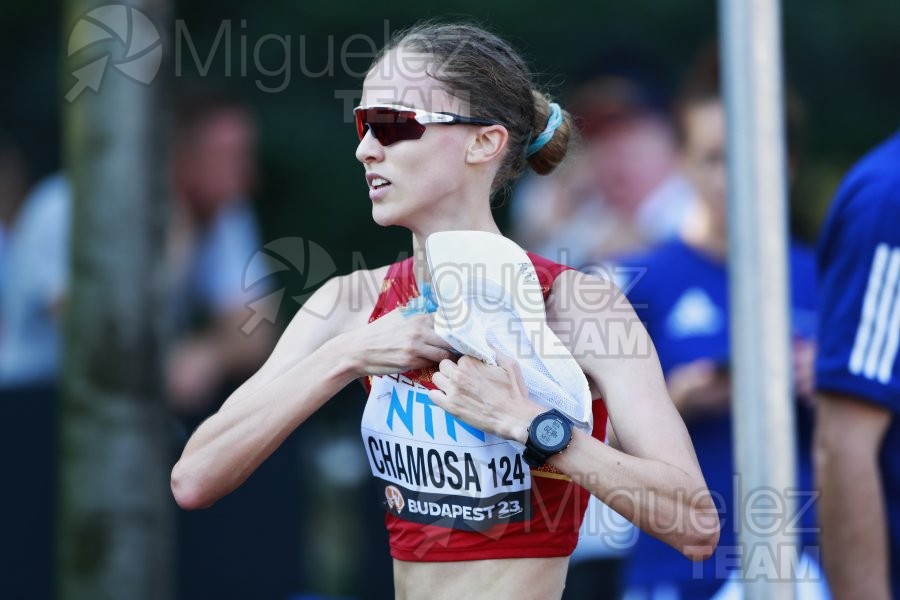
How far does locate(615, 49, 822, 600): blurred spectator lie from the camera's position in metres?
4.46

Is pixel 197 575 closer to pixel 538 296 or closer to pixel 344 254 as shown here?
pixel 344 254

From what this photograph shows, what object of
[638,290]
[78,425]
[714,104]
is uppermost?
[714,104]

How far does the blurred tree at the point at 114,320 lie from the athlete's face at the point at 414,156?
2.47 m

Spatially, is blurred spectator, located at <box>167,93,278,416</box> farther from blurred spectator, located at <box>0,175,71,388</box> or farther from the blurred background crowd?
blurred spectator, located at <box>0,175,71,388</box>

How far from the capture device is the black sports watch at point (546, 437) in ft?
8.38

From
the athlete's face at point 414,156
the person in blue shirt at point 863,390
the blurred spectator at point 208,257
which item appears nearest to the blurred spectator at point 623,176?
the blurred spectator at point 208,257

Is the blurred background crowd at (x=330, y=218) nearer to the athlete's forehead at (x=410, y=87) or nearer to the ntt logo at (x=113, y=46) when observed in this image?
the ntt logo at (x=113, y=46)

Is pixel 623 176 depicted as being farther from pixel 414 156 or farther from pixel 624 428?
pixel 624 428

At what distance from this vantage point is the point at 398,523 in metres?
2.89

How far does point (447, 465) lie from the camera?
276 cm

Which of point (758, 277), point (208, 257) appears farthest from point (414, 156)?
point (208, 257)

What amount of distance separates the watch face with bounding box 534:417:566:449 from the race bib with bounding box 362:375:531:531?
20 cm

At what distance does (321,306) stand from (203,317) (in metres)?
3.49

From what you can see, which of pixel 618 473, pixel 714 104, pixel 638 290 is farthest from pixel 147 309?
pixel 618 473
